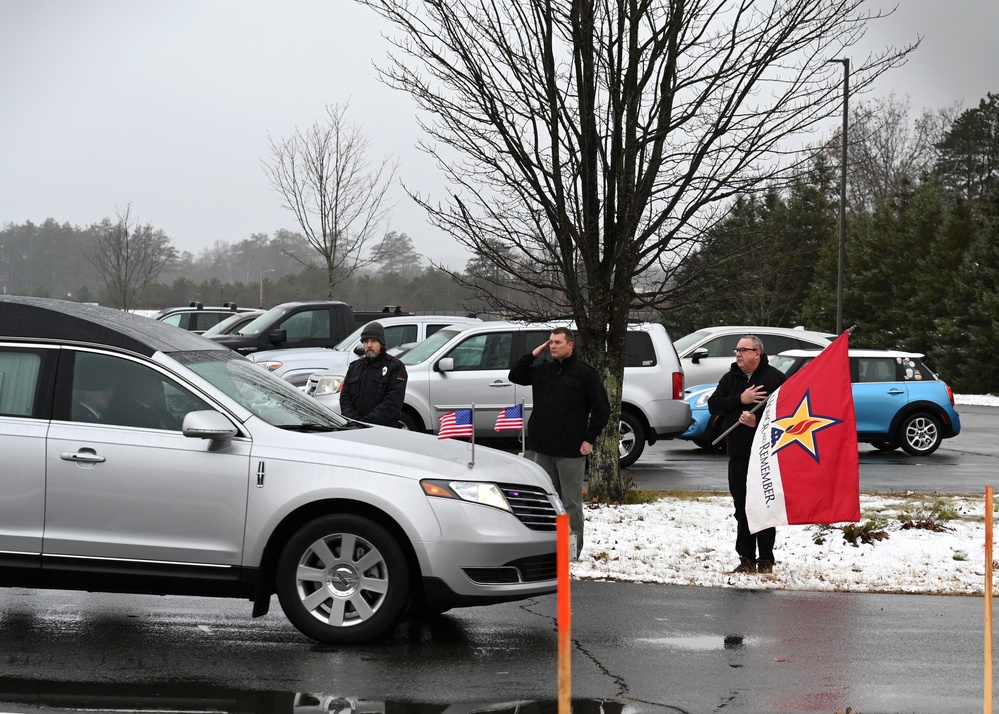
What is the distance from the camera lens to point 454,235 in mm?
11234

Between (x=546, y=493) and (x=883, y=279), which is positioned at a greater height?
(x=883, y=279)

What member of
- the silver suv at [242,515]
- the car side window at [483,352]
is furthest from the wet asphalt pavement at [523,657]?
the car side window at [483,352]

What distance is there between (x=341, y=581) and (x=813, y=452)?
12.9ft

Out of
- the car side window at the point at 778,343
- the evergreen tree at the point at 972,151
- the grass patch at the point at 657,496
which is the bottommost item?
the grass patch at the point at 657,496

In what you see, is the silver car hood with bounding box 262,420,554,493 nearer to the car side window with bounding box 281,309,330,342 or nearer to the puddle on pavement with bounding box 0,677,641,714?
the puddle on pavement with bounding box 0,677,641,714

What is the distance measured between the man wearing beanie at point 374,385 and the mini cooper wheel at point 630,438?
5.84m

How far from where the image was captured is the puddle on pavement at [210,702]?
5145 mm

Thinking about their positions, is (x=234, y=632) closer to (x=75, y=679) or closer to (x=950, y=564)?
(x=75, y=679)

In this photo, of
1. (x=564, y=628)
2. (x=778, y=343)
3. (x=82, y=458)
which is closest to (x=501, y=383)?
(x=778, y=343)

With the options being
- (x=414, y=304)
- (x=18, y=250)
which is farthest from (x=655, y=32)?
(x=18, y=250)

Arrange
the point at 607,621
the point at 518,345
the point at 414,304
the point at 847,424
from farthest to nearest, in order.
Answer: the point at 414,304
the point at 518,345
the point at 847,424
the point at 607,621

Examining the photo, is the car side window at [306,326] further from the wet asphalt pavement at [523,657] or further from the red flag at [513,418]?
the wet asphalt pavement at [523,657]

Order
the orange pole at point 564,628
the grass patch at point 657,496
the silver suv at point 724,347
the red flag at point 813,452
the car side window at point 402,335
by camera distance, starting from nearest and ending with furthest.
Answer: the orange pole at point 564,628
the red flag at point 813,452
the grass patch at point 657,496
the car side window at point 402,335
the silver suv at point 724,347

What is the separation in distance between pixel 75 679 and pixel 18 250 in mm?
97871
